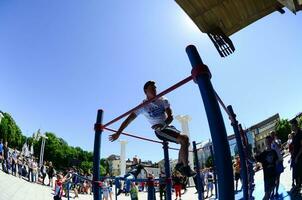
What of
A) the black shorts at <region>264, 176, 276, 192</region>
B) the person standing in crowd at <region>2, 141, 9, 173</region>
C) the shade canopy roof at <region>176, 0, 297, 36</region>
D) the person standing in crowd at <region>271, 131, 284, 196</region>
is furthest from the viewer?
the person standing in crowd at <region>2, 141, 9, 173</region>

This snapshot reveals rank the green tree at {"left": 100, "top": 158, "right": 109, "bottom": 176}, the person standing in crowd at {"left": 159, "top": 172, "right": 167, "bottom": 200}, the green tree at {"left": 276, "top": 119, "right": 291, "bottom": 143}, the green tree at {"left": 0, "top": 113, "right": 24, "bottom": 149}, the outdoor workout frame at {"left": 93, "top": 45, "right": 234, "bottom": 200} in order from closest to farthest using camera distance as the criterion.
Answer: the outdoor workout frame at {"left": 93, "top": 45, "right": 234, "bottom": 200} < the person standing in crowd at {"left": 159, "top": 172, "right": 167, "bottom": 200} < the green tree at {"left": 0, "top": 113, "right": 24, "bottom": 149} < the green tree at {"left": 276, "top": 119, "right": 291, "bottom": 143} < the green tree at {"left": 100, "top": 158, "right": 109, "bottom": 176}

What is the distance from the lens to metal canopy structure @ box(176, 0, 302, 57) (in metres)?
6.50

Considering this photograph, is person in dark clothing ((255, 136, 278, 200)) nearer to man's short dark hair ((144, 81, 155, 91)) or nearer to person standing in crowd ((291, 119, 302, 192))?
person standing in crowd ((291, 119, 302, 192))

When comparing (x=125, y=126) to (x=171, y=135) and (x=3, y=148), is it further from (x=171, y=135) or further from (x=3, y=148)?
(x=3, y=148)

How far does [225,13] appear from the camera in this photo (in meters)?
6.83

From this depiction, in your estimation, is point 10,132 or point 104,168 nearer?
point 10,132

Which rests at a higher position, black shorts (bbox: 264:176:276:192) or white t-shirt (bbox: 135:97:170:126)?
white t-shirt (bbox: 135:97:170:126)

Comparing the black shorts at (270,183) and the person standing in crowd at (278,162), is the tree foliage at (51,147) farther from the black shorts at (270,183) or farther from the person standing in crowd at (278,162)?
the black shorts at (270,183)

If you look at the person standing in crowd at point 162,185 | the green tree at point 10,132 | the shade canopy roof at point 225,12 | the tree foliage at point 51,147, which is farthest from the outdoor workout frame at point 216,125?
the green tree at point 10,132

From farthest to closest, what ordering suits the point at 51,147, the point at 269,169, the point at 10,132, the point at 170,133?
the point at 51,147, the point at 10,132, the point at 269,169, the point at 170,133

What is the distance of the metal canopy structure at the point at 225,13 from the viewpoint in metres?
6.50

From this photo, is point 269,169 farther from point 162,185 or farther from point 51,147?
point 51,147

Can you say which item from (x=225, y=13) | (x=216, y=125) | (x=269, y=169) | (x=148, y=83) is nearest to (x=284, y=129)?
(x=269, y=169)

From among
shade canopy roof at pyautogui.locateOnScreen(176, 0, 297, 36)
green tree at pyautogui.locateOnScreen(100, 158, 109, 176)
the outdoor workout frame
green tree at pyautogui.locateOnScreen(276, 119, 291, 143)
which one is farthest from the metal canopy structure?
green tree at pyautogui.locateOnScreen(100, 158, 109, 176)
